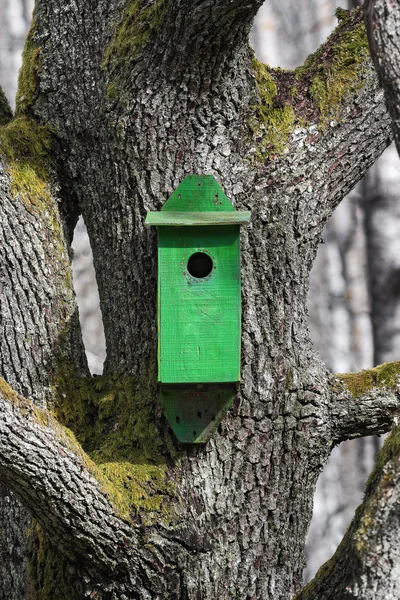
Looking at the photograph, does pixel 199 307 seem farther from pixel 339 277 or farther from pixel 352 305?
pixel 339 277

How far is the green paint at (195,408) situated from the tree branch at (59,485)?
346 millimetres

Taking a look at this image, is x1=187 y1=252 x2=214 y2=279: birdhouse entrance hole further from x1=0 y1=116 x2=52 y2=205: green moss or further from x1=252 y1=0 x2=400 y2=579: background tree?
x1=252 y1=0 x2=400 y2=579: background tree

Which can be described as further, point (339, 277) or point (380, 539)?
point (339, 277)

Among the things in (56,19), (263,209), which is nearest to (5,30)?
(56,19)

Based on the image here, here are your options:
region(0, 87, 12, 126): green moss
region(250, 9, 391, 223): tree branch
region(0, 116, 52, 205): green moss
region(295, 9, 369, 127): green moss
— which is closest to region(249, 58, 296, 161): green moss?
region(250, 9, 391, 223): tree branch

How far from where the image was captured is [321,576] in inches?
108

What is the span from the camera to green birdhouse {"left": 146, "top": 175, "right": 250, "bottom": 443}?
10.5 ft

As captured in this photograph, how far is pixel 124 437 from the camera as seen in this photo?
3312 mm

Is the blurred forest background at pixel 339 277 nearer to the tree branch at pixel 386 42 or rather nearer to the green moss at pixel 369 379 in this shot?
the green moss at pixel 369 379

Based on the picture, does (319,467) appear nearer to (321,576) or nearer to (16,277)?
(321,576)

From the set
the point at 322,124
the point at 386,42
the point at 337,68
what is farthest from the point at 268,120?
the point at 386,42

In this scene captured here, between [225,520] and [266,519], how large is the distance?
15cm

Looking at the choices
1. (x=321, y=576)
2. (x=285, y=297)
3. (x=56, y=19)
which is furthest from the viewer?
(x=56, y=19)

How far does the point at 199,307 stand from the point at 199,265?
0.18 m
